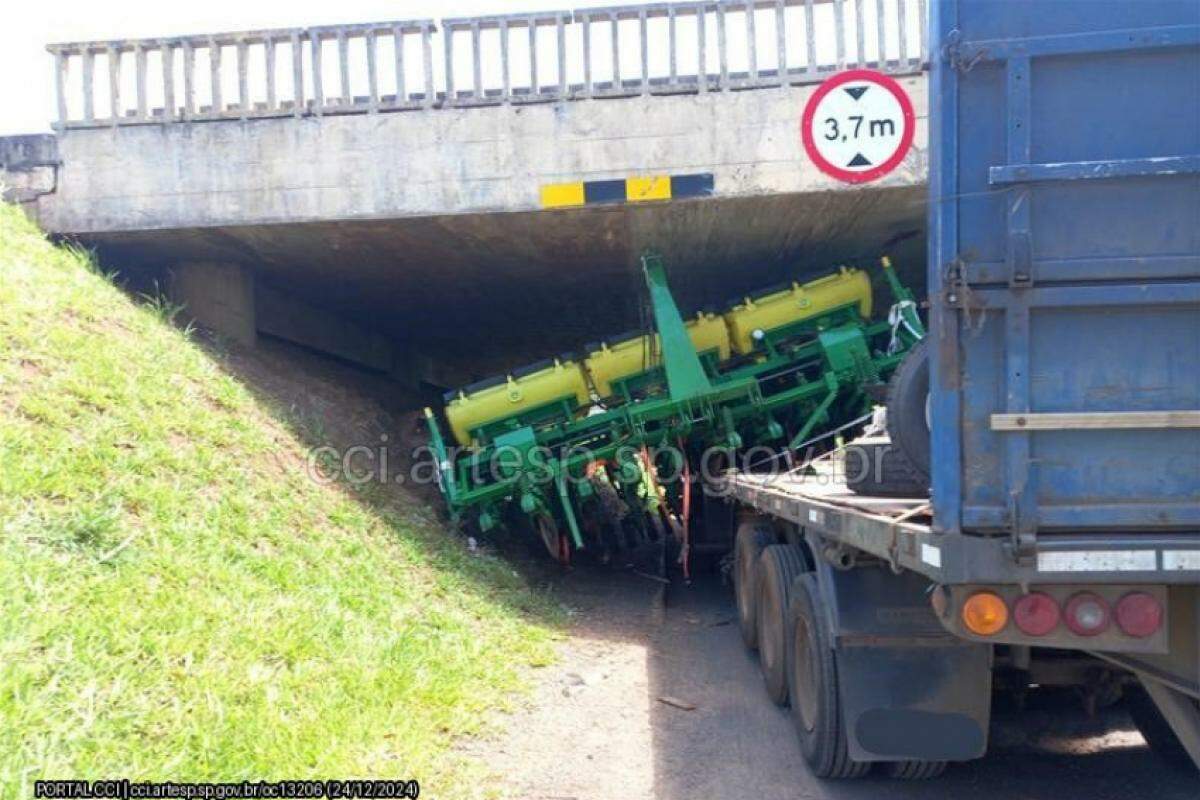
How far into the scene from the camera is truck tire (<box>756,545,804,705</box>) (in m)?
5.28

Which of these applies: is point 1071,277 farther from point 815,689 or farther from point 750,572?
point 750,572

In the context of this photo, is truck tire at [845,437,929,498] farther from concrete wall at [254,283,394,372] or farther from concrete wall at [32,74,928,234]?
concrete wall at [254,283,394,372]

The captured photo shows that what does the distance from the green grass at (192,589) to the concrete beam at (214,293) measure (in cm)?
86

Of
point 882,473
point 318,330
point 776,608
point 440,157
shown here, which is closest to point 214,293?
point 318,330

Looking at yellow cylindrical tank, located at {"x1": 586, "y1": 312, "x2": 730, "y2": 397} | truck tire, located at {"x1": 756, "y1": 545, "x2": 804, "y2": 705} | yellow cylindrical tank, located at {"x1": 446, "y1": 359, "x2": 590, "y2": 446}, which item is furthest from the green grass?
yellow cylindrical tank, located at {"x1": 586, "y1": 312, "x2": 730, "y2": 397}

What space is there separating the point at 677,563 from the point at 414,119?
5.24 meters

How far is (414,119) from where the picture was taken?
802 centimetres

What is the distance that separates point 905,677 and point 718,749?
1381 millimetres

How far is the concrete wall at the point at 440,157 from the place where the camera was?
25.9ft

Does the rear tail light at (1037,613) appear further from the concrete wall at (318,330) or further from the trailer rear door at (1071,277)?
the concrete wall at (318,330)

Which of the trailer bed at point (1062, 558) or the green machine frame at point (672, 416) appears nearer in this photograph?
the trailer bed at point (1062, 558)

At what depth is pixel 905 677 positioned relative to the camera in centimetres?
381

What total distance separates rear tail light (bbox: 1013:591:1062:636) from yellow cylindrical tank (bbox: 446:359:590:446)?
628 cm

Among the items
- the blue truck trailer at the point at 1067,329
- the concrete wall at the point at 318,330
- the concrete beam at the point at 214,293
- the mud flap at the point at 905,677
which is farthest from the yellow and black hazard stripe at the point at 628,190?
the blue truck trailer at the point at 1067,329
